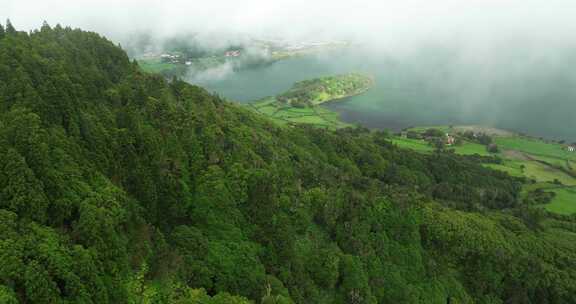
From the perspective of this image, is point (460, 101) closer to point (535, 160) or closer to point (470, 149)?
point (470, 149)

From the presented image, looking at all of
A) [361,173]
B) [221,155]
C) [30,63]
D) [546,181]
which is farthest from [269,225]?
[546,181]

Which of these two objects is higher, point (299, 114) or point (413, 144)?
point (299, 114)

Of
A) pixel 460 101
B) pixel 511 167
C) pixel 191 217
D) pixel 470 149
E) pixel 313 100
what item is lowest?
pixel 511 167

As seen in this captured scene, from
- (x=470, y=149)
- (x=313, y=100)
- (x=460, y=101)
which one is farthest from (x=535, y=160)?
(x=313, y=100)

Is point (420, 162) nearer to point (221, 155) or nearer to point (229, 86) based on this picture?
point (221, 155)

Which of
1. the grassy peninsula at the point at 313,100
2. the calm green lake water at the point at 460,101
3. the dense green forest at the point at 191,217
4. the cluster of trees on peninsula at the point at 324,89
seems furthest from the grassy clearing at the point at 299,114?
the dense green forest at the point at 191,217

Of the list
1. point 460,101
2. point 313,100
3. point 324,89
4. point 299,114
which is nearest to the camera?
point 299,114

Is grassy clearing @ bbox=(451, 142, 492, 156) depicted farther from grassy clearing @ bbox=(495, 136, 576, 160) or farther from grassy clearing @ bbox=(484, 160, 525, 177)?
grassy clearing @ bbox=(484, 160, 525, 177)
